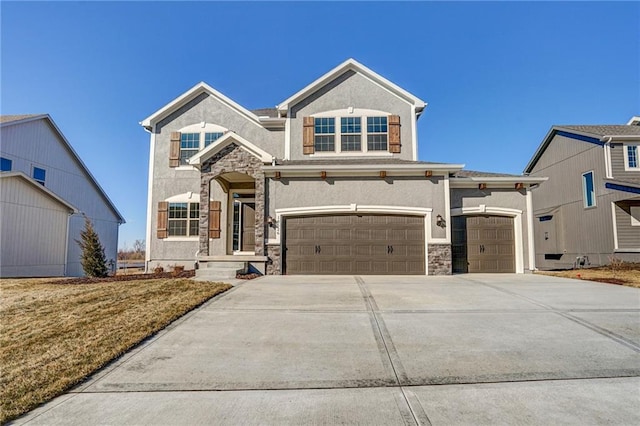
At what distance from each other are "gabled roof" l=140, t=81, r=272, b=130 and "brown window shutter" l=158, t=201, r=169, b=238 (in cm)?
377

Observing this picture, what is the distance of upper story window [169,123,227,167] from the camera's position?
51.8 feet

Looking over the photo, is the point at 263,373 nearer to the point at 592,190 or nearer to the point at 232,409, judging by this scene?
the point at 232,409

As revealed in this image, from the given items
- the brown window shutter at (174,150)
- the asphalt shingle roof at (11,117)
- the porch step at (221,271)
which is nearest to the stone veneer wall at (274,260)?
the porch step at (221,271)

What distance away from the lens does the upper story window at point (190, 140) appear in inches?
622

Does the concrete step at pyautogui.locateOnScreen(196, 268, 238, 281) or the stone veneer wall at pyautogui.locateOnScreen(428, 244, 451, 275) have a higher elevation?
the stone veneer wall at pyautogui.locateOnScreen(428, 244, 451, 275)

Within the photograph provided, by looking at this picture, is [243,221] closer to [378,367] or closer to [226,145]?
[226,145]

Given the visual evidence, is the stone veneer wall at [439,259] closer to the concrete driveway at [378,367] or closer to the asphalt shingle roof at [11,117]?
the concrete driveway at [378,367]

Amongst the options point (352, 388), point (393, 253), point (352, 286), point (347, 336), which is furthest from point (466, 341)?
point (393, 253)

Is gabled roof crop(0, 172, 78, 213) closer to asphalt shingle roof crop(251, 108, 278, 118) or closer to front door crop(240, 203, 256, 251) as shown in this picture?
front door crop(240, 203, 256, 251)

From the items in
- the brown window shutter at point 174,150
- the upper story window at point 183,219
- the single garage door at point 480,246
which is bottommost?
the single garage door at point 480,246

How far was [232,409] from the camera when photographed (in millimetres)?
3352

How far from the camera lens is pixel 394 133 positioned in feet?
48.5

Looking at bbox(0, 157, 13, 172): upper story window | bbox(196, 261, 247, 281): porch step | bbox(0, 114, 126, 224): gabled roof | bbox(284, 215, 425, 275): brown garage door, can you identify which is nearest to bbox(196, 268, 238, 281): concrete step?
bbox(196, 261, 247, 281): porch step

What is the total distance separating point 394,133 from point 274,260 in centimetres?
737
